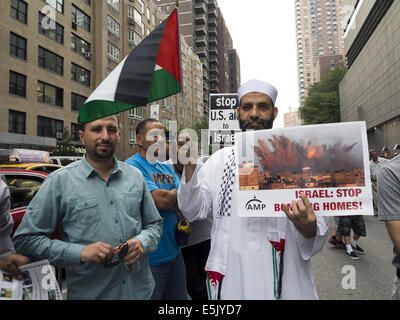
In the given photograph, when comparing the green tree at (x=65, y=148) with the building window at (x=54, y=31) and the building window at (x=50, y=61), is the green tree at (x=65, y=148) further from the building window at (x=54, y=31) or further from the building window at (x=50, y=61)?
the building window at (x=54, y=31)

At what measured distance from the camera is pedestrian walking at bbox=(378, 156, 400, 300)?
190 centimetres

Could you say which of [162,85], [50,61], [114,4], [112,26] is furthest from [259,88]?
[114,4]

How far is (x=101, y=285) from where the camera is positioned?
77.2 inches

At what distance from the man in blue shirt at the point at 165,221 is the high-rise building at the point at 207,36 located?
75897 mm

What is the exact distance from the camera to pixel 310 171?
5.69 feet

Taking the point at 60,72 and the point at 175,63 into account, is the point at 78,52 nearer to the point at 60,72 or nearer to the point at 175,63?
the point at 60,72

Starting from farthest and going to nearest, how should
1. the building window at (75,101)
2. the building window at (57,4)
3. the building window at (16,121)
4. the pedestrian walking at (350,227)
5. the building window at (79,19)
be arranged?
the building window at (79,19) < the building window at (75,101) < the building window at (57,4) < the building window at (16,121) < the pedestrian walking at (350,227)

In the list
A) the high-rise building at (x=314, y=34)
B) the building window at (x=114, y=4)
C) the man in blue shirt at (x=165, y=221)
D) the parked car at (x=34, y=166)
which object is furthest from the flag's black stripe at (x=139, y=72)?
the high-rise building at (x=314, y=34)

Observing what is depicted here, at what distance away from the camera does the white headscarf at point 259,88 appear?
225 centimetres

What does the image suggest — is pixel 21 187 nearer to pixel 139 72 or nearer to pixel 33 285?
pixel 139 72

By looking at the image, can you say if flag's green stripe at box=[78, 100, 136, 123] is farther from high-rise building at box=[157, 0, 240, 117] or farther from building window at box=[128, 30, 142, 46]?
high-rise building at box=[157, 0, 240, 117]

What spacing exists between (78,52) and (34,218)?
33746 millimetres

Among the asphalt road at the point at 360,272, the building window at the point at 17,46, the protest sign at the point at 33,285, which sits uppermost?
the building window at the point at 17,46
